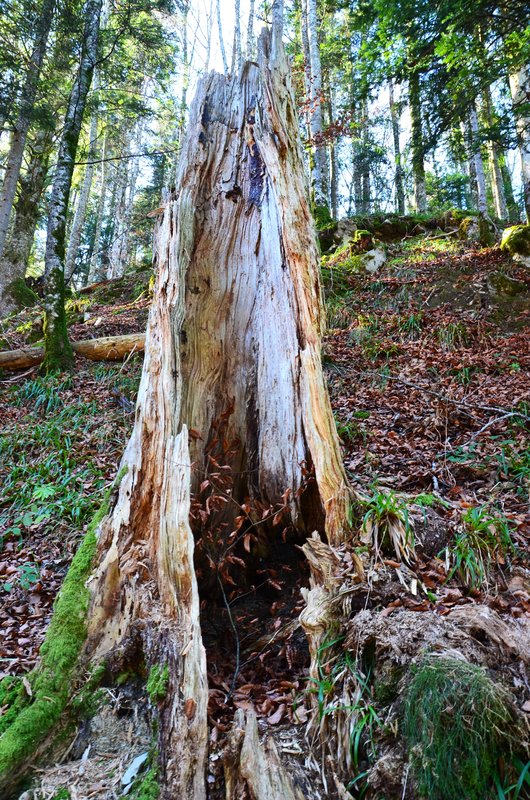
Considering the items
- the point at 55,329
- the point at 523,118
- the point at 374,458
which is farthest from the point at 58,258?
the point at 523,118

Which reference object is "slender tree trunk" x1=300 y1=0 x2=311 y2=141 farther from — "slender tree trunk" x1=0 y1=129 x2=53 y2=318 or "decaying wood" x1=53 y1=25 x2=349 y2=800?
"decaying wood" x1=53 y1=25 x2=349 y2=800

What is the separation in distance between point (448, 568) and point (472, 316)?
6.20m

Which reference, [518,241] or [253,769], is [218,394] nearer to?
[253,769]

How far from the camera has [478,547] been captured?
2822mm

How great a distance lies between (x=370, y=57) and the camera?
890 centimetres

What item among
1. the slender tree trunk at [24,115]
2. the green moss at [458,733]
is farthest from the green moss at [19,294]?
the green moss at [458,733]

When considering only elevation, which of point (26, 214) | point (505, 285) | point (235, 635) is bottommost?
point (235, 635)

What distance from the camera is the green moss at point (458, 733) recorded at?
5.25 ft

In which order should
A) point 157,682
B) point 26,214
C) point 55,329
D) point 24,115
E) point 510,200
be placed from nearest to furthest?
point 157,682 → point 55,329 → point 24,115 → point 26,214 → point 510,200

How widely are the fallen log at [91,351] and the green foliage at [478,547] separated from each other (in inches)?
248

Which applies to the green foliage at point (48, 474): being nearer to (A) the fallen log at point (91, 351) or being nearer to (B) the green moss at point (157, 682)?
(A) the fallen log at point (91, 351)

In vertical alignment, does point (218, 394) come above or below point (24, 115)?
below

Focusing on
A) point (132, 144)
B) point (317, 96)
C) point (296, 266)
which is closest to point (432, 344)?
point (296, 266)

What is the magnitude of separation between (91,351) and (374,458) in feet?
19.6
